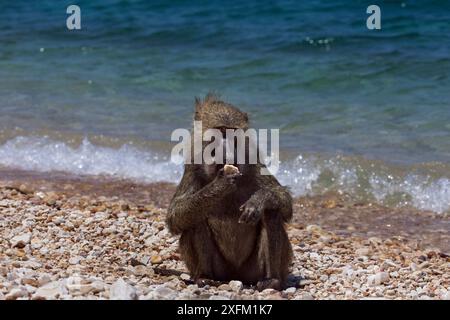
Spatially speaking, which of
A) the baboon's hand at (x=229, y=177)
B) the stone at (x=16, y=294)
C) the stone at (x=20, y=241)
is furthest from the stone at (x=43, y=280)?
the stone at (x=20, y=241)

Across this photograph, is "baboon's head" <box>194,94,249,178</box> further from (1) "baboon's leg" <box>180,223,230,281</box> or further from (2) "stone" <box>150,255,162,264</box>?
(2) "stone" <box>150,255,162,264</box>

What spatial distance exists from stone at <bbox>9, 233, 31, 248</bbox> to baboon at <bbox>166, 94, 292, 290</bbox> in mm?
1525

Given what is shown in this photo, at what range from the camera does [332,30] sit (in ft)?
55.6

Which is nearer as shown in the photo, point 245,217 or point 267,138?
point 245,217

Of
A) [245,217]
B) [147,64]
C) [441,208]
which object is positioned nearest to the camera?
[245,217]

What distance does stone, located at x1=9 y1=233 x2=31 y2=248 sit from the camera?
7121mm

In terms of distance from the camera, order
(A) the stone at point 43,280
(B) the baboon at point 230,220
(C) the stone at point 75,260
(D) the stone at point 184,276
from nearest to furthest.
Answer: (A) the stone at point 43,280
(B) the baboon at point 230,220
(D) the stone at point 184,276
(C) the stone at point 75,260

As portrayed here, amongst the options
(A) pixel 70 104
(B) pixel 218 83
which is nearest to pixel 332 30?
(B) pixel 218 83

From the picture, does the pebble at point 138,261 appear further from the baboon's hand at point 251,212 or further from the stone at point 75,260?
the baboon's hand at point 251,212

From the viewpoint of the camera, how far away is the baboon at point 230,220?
590cm

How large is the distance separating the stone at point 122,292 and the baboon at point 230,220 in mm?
854

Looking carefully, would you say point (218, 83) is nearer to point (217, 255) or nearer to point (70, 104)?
point (70, 104)

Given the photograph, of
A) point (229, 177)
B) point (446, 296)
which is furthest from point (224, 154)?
point (446, 296)
